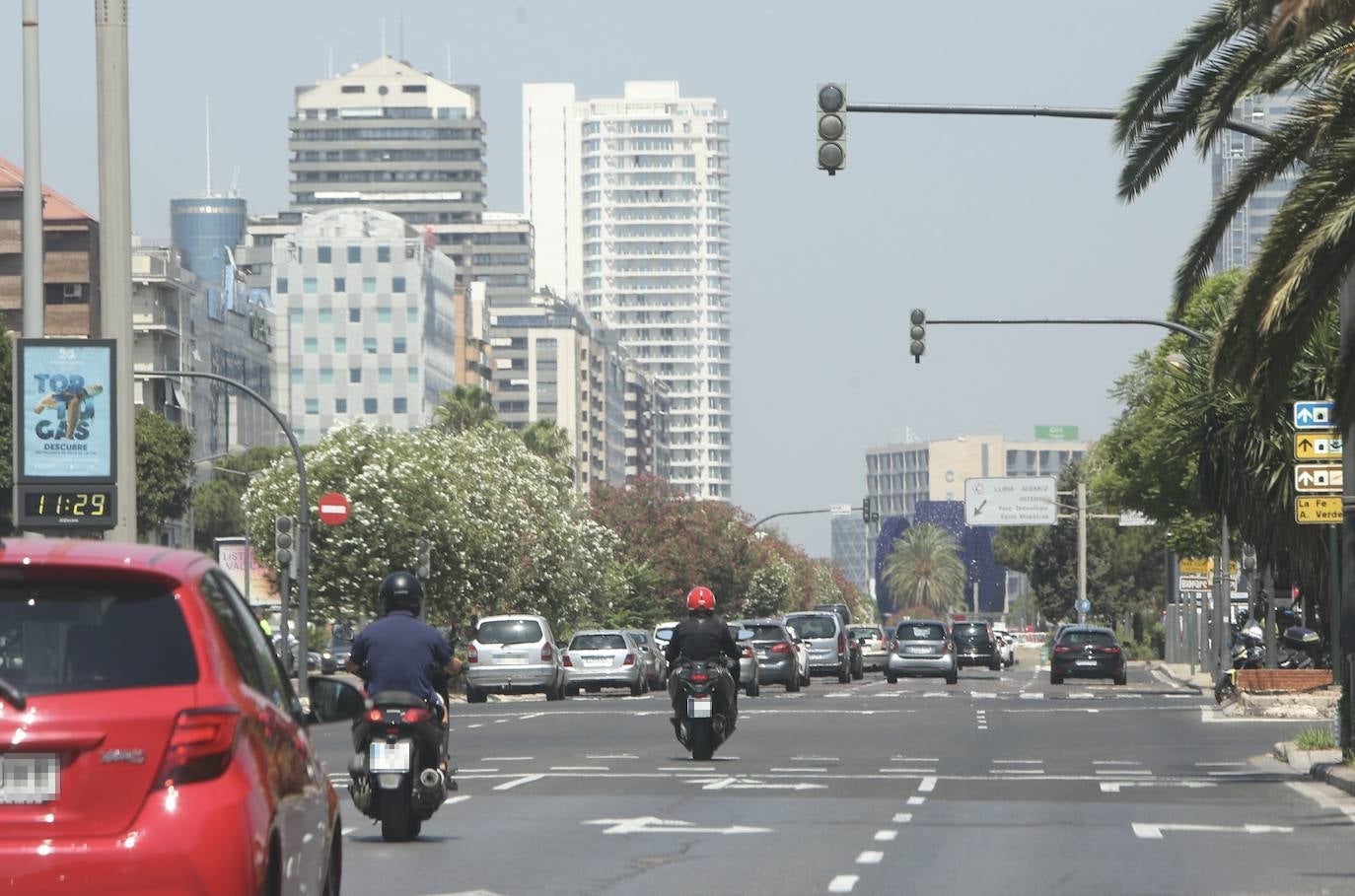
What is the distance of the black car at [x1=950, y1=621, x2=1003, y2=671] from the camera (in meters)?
81.6

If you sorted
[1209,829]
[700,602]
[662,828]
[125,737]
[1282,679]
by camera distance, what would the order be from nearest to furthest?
[125,737], [662,828], [1209,829], [700,602], [1282,679]

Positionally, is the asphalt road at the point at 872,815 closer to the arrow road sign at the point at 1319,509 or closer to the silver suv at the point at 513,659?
the arrow road sign at the point at 1319,509

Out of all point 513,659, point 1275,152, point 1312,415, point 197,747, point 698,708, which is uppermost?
point 1275,152

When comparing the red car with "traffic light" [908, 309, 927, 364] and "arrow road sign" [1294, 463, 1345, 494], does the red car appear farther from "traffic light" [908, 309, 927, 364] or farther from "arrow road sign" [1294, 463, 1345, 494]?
"traffic light" [908, 309, 927, 364]

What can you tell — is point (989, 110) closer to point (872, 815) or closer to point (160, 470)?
point (872, 815)

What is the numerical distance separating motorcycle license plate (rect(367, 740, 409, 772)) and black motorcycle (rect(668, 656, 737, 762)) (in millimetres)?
8996

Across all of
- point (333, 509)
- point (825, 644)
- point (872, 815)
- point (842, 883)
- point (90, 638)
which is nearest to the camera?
point (90, 638)

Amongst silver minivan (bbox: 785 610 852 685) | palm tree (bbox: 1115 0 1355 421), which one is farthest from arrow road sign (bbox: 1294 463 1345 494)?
silver minivan (bbox: 785 610 852 685)

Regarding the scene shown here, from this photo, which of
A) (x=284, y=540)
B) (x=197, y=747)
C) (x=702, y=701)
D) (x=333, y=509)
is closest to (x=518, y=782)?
(x=702, y=701)

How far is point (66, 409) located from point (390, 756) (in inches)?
246

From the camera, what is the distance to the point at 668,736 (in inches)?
1190

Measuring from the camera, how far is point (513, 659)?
160ft

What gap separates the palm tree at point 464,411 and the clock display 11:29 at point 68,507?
351ft

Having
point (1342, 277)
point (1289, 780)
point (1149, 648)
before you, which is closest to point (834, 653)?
point (1289, 780)
